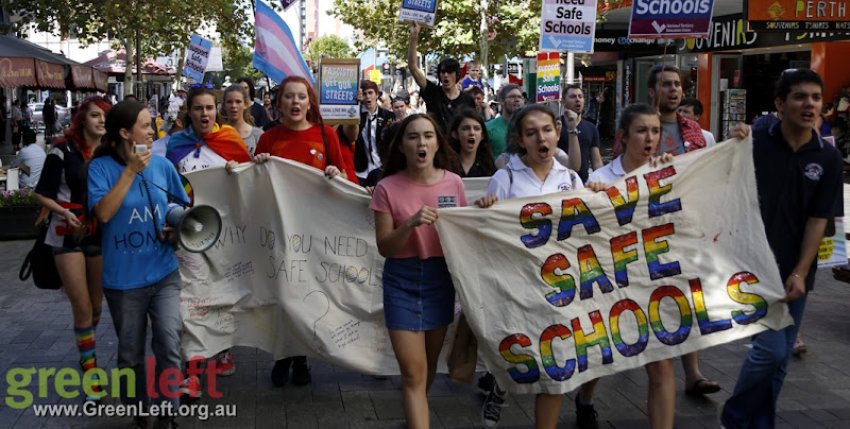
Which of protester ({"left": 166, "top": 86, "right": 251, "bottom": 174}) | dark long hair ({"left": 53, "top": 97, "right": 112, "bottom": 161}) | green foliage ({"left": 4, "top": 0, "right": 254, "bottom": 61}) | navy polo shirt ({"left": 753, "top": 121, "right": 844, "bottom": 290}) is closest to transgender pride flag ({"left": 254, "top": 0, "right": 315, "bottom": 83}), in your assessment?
protester ({"left": 166, "top": 86, "right": 251, "bottom": 174})

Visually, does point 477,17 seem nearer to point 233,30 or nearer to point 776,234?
point 233,30

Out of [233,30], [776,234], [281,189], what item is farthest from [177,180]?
[233,30]

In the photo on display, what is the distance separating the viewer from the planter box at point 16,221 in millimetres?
12820

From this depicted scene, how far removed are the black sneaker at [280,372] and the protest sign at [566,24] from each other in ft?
21.0

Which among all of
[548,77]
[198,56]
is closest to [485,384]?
[548,77]

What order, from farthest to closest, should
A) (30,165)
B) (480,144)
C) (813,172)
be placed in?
1. (30,165)
2. (480,144)
3. (813,172)

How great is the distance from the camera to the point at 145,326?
16.4 feet

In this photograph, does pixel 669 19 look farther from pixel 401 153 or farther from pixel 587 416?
pixel 401 153

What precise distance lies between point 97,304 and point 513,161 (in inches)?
111

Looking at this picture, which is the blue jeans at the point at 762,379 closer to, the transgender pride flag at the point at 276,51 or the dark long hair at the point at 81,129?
the dark long hair at the point at 81,129

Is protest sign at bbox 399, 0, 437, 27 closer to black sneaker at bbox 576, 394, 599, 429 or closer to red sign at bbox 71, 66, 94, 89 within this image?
black sneaker at bbox 576, 394, 599, 429

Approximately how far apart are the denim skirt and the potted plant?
9.63m

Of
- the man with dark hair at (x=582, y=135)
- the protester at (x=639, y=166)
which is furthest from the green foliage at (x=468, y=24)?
the protester at (x=639, y=166)

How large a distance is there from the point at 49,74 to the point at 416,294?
41.2 feet
